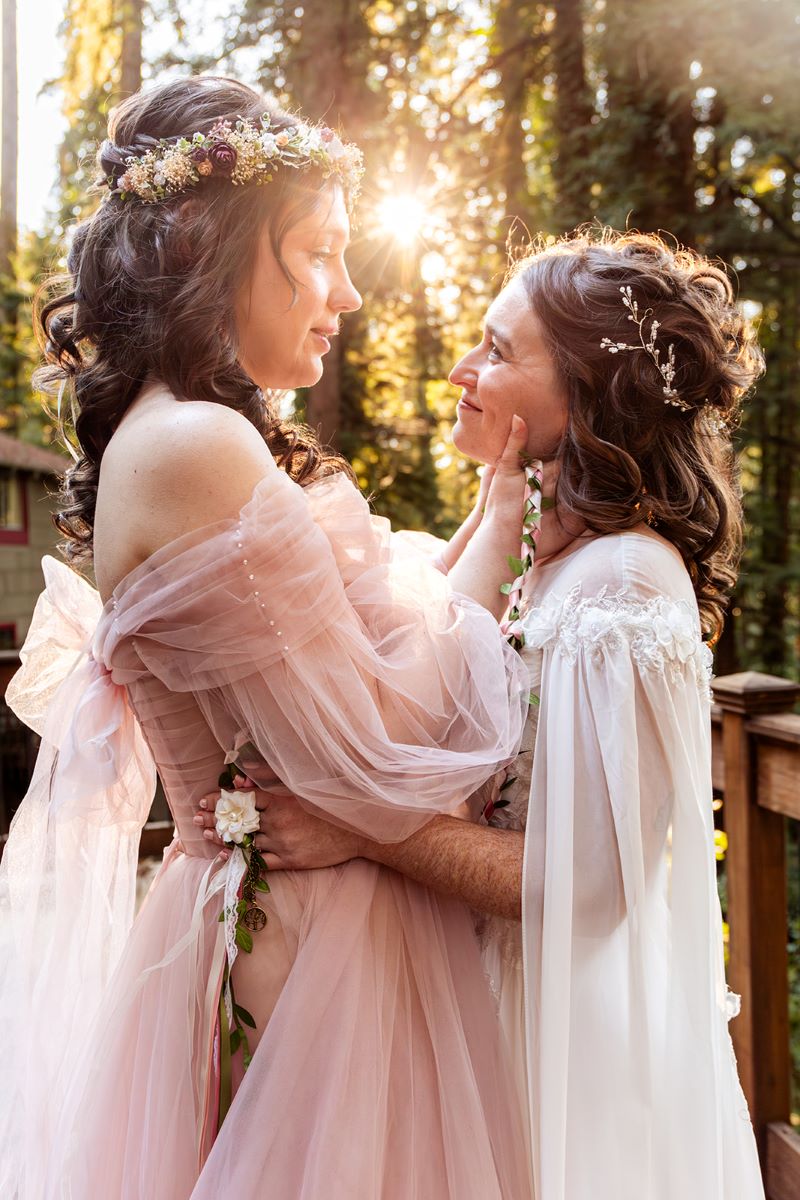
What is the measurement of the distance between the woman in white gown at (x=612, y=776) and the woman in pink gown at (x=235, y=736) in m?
0.10

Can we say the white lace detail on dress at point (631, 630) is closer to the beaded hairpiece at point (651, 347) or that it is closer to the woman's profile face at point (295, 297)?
the beaded hairpiece at point (651, 347)

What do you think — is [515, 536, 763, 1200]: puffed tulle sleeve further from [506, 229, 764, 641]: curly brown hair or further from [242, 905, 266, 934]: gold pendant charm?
[242, 905, 266, 934]: gold pendant charm

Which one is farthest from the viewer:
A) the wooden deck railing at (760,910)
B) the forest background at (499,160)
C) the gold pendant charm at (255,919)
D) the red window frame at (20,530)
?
the red window frame at (20,530)

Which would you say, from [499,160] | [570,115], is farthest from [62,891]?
[499,160]

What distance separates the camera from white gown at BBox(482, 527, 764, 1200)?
1516 millimetres

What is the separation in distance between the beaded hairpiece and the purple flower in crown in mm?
720

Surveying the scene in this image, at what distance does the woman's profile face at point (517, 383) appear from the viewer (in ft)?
6.28

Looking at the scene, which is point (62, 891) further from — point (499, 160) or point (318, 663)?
point (499, 160)

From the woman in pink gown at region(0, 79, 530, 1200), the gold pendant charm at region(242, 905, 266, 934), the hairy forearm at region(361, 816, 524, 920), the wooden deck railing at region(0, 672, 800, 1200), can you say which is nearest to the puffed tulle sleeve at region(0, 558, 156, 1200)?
the woman in pink gown at region(0, 79, 530, 1200)

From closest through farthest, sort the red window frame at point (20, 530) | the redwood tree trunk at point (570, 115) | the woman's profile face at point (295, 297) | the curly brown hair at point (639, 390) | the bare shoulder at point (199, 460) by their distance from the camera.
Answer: the bare shoulder at point (199, 460) → the woman's profile face at point (295, 297) → the curly brown hair at point (639, 390) → the redwood tree trunk at point (570, 115) → the red window frame at point (20, 530)

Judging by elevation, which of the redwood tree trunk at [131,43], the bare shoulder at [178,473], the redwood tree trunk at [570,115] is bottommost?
the bare shoulder at [178,473]

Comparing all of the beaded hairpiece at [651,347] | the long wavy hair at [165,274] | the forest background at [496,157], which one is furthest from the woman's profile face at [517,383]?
the forest background at [496,157]

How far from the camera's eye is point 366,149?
5.66 metres

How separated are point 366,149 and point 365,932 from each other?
5119 millimetres
